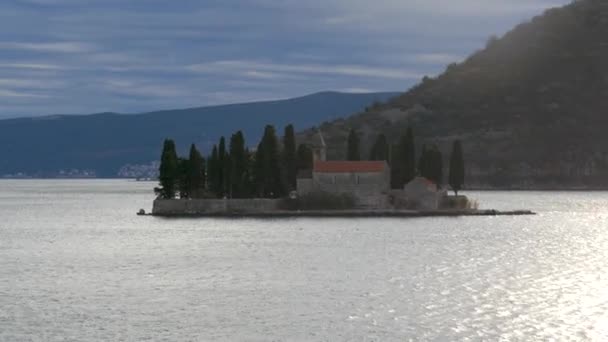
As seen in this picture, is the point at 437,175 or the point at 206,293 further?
the point at 437,175

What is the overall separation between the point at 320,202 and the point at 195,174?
14055mm

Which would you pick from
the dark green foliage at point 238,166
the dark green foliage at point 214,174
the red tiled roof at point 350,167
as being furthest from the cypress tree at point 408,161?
the dark green foliage at point 214,174

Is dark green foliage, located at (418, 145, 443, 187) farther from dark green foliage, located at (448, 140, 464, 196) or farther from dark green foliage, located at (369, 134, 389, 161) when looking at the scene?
dark green foliage, located at (448, 140, 464, 196)

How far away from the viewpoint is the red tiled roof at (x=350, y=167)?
419 feet

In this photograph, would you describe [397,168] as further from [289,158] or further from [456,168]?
[456,168]

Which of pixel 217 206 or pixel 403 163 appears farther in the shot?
pixel 403 163

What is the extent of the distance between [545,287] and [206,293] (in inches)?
698

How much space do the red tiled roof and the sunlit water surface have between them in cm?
1175

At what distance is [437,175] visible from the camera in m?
141

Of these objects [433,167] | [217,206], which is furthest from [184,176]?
[433,167]

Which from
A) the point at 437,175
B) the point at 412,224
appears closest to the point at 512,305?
the point at 412,224

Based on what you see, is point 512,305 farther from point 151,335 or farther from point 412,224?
point 412,224

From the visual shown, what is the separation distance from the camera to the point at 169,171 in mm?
128000

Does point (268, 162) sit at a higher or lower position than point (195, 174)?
higher
